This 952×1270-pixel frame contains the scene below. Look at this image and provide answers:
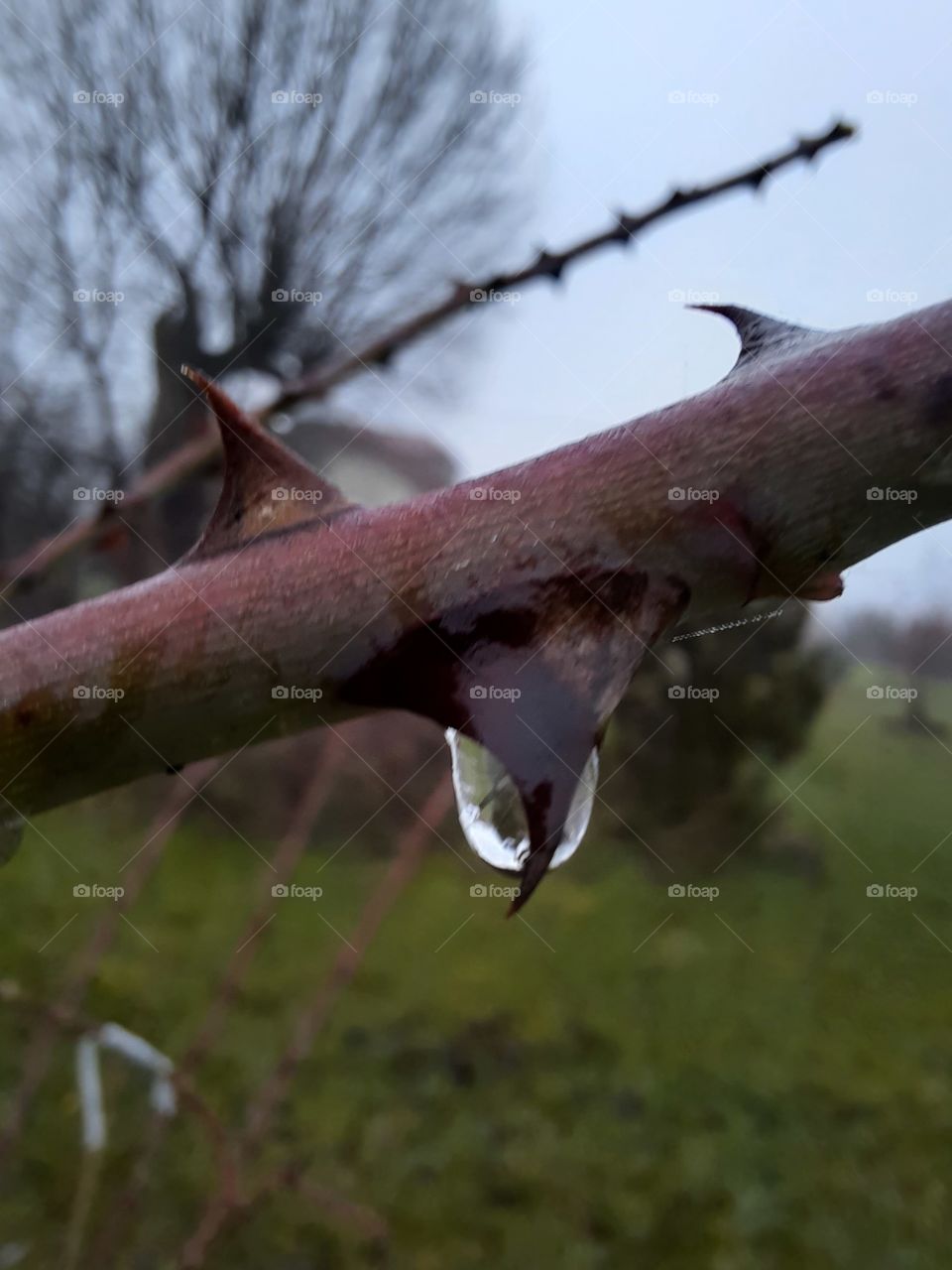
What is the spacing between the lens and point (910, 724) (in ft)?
3.90

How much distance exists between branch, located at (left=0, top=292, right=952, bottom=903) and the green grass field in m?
1.06

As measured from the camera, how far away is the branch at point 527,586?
13 centimetres

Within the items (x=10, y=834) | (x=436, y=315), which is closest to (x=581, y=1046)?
Answer: (x=436, y=315)

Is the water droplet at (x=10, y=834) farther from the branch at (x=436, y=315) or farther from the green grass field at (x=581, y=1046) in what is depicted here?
the green grass field at (x=581, y=1046)

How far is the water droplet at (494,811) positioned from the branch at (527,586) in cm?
4

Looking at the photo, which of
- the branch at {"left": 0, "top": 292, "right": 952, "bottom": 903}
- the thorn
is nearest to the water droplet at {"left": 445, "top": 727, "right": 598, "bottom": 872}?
the branch at {"left": 0, "top": 292, "right": 952, "bottom": 903}

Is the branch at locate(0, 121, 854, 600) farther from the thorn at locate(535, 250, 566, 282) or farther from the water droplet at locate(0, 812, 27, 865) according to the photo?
the water droplet at locate(0, 812, 27, 865)

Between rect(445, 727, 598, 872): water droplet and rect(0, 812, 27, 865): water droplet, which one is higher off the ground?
rect(0, 812, 27, 865): water droplet

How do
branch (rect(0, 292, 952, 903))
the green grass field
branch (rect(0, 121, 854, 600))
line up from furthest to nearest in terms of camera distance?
the green grass field < branch (rect(0, 121, 854, 600)) < branch (rect(0, 292, 952, 903))

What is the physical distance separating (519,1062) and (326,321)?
1224 mm

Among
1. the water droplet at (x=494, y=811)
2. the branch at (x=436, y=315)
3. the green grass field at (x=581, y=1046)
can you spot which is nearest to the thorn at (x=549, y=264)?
the branch at (x=436, y=315)

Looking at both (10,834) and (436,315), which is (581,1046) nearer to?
(436,315)

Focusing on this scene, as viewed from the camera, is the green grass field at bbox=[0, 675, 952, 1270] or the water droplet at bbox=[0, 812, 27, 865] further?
the green grass field at bbox=[0, 675, 952, 1270]

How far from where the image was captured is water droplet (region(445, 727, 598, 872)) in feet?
0.60
